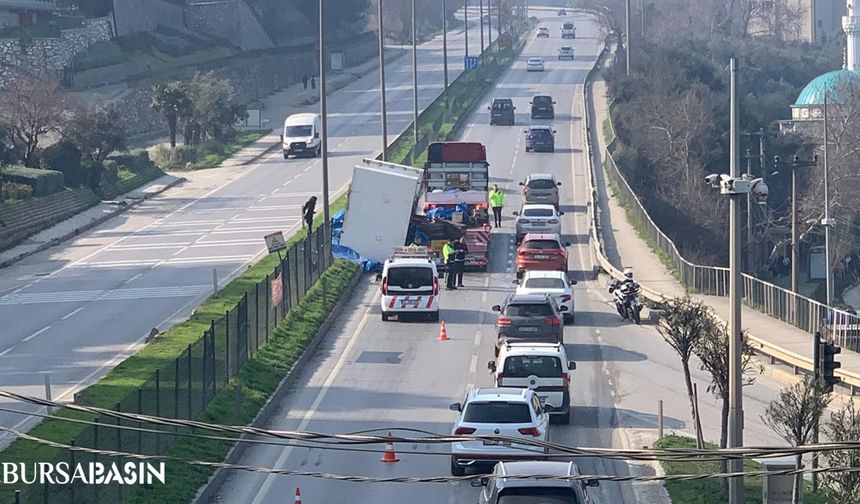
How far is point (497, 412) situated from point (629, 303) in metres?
16.3

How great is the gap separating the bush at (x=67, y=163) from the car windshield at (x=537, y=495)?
46925 mm

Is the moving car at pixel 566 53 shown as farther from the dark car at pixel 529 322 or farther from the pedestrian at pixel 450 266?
the dark car at pixel 529 322

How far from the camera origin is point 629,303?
127 ft

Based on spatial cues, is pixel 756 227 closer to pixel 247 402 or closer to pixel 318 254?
pixel 318 254

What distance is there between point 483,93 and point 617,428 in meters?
82.0

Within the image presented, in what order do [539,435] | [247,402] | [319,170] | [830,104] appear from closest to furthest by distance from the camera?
[539,435]
[247,402]
[319,170]
[830,104]

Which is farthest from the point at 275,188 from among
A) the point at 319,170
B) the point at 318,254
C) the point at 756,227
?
the point at 756,227

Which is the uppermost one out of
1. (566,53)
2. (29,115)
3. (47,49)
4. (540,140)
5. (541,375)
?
(47,49)

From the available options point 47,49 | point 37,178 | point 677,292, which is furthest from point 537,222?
point 47,49

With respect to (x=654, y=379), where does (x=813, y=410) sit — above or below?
above

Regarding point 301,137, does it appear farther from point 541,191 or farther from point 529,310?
point 529,310

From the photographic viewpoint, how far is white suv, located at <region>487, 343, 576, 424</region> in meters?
27.1

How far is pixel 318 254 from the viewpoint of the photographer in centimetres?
4309

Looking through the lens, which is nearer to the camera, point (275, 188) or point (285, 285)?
point (285, 285)
